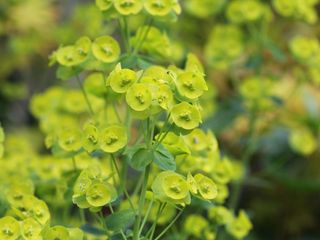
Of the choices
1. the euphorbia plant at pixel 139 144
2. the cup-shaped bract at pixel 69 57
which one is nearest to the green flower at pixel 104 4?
the euphorbia plant at pixel 139 144

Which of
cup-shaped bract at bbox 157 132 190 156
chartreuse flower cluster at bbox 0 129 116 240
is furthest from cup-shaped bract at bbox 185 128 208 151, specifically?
chartreuse flower cluster at bbox 0 129 116 240

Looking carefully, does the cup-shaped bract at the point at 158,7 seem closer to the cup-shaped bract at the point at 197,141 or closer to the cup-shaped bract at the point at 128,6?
the cup-shaped bract at the point at 128,6

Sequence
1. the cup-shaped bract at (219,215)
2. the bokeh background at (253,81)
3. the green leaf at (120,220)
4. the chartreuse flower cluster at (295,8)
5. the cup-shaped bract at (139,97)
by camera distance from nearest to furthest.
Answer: the cup-shaped bract at (139,97), the green leaf at (120,220), the cup-shaped bract at (219,215), the chartreuse flower cluster at (295,8), the bokeh background at (253,81)

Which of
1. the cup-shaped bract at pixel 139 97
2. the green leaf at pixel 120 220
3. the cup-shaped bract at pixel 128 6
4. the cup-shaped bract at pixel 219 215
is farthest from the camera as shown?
the cup-shaped bract at pixel 219 215

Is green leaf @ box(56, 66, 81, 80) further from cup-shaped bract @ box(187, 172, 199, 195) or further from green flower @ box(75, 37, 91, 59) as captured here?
cup-shaped bract @ box(187, 172, 199, 195)

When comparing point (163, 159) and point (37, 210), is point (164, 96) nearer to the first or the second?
point (163, 159)

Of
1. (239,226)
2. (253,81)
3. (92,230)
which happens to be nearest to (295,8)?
(253,81)
